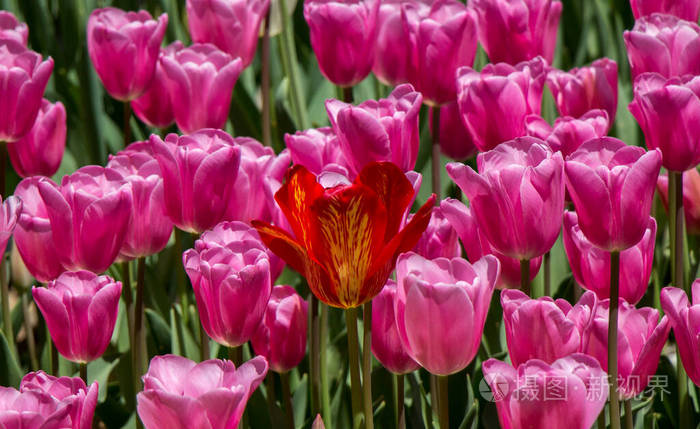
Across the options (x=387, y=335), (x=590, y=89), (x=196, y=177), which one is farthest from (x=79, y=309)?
(x=590, y=89)

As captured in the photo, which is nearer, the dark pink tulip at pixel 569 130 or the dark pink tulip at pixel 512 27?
the dark pink tulip at pixel 569 130

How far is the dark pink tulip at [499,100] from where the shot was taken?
65.0 inches

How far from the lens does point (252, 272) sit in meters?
1.32

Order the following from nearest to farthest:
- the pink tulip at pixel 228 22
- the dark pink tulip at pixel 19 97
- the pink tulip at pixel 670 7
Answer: the dark pink tulip at pixel 19 97 → the pink tulip at pixel 670 7 → the pink tulip at pixel 228 22

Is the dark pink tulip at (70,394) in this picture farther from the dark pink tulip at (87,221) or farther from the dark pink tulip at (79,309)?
the dark pink tulip at (87,221)

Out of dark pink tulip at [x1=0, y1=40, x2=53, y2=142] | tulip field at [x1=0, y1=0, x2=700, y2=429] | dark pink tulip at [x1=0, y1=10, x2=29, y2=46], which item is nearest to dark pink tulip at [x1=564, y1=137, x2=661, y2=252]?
tulip field at [x1=0, y1=0, x2=700, y2=429]

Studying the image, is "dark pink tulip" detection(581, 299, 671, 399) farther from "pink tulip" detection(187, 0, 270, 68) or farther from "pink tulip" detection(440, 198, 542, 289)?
"pink tulip" detection(187, 0, 270, 68)

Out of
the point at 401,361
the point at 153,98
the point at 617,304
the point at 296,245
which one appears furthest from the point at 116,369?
the point at 617,304

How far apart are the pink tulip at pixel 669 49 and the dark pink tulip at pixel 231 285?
0.79 m

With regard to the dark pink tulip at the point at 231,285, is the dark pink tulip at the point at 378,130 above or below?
above

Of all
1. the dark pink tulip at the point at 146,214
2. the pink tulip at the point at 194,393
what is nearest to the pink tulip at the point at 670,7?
the dark pink tulip at the point at 146,214

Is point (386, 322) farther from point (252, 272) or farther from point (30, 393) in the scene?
point (30, 393)

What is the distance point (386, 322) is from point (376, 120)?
0.28 m

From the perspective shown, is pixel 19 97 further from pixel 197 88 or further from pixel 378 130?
pixel 378 130
